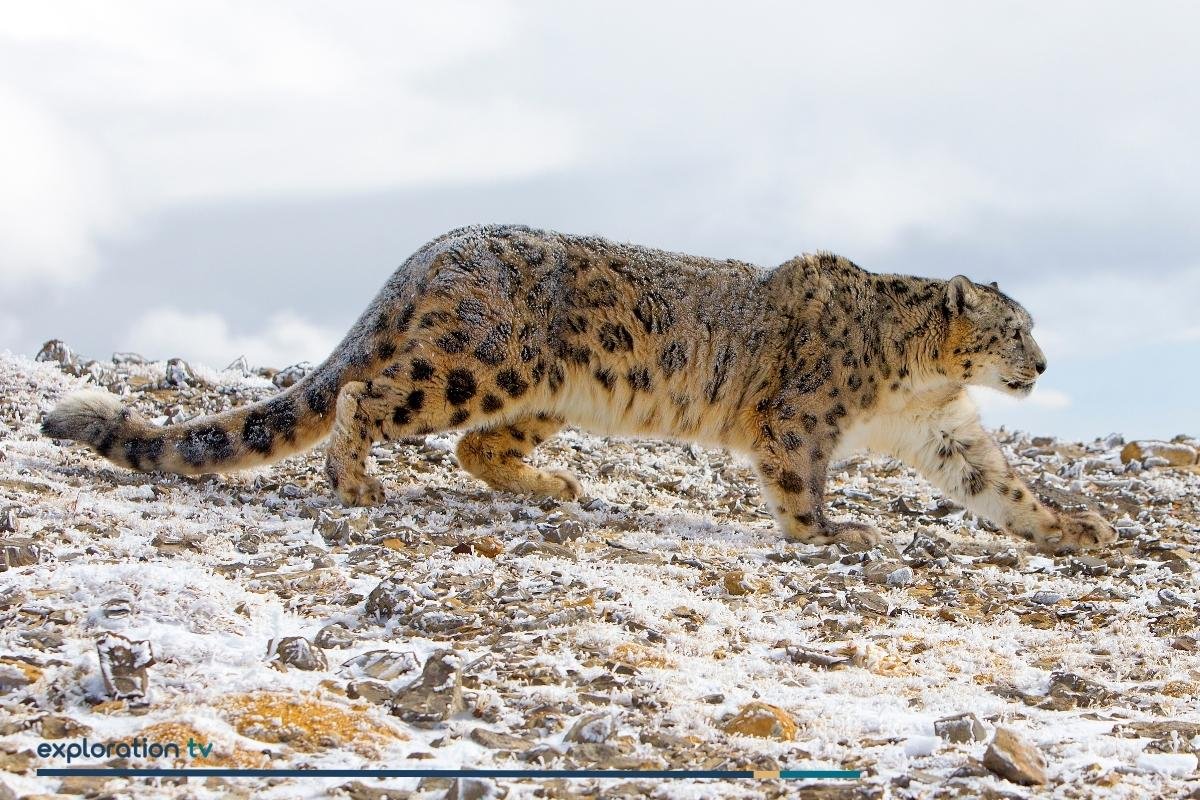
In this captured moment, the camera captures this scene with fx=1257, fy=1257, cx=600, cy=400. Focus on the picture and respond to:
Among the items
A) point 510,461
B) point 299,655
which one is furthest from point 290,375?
point 299,655

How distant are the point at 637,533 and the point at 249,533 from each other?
8.15ft

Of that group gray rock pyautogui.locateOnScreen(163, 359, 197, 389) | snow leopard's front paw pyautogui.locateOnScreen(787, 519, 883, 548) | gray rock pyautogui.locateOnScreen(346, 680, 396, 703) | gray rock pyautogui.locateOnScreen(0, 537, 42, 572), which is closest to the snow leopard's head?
snow leopard's front paw pyautogui.locateOnScreen(787, 519, 883, 548)

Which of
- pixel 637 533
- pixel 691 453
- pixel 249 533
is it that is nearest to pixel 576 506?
pixel 637 533

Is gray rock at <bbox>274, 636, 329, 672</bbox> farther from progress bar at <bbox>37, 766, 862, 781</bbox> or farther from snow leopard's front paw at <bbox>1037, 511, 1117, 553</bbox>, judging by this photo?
snow leopard's front paw at <bbox>1037, 511, 1117, 553</bbox>

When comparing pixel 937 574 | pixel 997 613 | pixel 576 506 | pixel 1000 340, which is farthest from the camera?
pixel 1000 340

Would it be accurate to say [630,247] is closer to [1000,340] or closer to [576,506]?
[576,506]

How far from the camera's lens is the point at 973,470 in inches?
384

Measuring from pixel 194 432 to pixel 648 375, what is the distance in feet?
10.5

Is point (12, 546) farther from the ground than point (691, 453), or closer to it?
closer to it

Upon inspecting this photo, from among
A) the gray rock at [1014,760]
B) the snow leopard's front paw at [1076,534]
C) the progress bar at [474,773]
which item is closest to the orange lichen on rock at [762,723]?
the progress bar at [474,773]

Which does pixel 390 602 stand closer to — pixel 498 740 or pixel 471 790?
pixel 498 740

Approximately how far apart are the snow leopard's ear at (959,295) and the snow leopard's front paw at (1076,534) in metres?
1.74

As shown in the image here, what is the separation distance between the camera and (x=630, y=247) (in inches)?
368

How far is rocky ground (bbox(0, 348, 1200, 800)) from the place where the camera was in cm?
430
